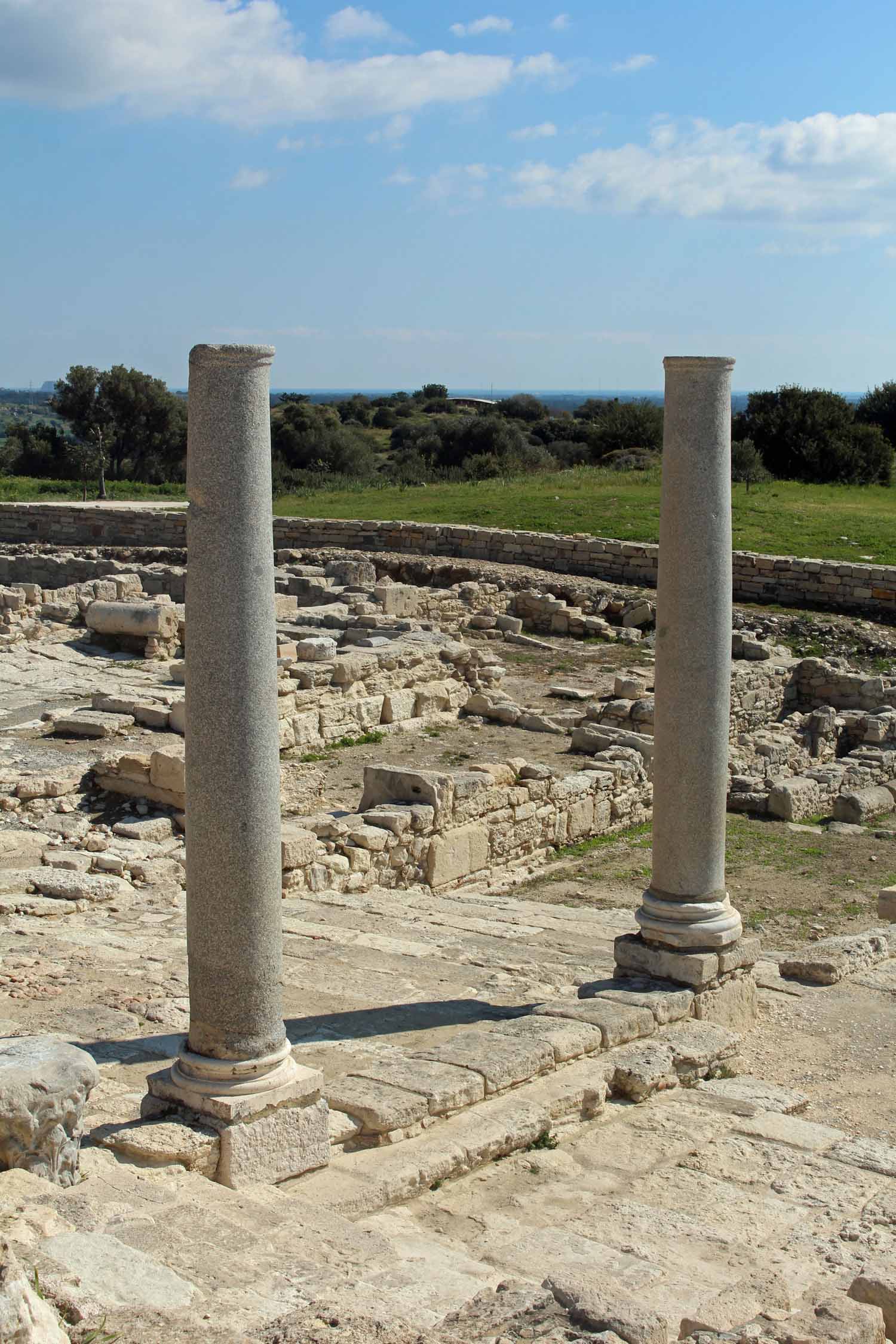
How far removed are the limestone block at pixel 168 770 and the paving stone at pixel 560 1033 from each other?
197 inches

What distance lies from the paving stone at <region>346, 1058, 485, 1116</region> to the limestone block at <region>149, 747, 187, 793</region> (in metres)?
5.39

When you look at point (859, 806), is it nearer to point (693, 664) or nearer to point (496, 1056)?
point (693, 664)

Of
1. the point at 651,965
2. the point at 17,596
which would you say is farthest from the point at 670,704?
the point at 17,596

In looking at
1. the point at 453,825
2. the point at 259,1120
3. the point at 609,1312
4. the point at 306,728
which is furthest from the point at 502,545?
the point at 609,1312

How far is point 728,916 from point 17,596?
14251 mm

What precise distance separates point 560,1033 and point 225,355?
3547 millimetres

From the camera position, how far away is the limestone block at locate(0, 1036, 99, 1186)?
4375 millimetres

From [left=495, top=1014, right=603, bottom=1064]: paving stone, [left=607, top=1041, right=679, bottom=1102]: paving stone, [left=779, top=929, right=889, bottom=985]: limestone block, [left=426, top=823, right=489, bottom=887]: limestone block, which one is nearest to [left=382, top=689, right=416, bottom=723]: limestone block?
[left=426, top=823, right=489, bottom=887]: limestone block

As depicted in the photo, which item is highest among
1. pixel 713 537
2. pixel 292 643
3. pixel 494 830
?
pixel 713 537

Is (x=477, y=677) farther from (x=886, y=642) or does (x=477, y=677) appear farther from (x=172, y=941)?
(x=172, y=941)

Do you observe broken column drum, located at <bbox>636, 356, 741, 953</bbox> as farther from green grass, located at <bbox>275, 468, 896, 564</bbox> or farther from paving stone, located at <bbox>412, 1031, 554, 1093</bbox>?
green grass, located at <bbox>275, 468, 896, 564</bbox>

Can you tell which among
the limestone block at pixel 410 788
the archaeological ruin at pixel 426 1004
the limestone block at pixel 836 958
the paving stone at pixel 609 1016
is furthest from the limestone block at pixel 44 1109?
the limestone block at pixel 410 788

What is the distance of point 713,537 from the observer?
7293 millimetres

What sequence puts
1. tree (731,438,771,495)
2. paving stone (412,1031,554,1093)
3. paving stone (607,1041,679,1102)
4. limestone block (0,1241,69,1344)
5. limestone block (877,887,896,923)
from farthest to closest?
tree (731,438,771,495)
limestone block (877,887,896,923)
paving stone (607,1041,679,1102)
paving stone (412,1031,554,1093)
limestone block (0,1241,69,1344)
